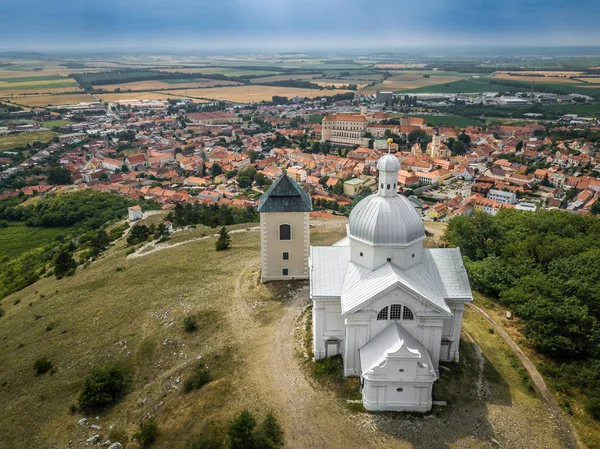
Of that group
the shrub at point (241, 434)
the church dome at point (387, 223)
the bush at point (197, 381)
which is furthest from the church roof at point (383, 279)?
the bush at point (197, 381)

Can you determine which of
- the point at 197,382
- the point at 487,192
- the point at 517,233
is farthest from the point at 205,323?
the point at 487,192

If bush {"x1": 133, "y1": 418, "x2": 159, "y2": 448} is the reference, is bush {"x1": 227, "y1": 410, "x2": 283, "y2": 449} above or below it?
above

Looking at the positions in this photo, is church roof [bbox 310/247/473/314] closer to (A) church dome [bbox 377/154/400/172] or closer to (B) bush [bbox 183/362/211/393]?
(A) church dome [bbox 377/154/400/172]

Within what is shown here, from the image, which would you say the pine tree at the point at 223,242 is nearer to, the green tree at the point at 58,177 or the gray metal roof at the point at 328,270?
the gray metal roof at the point at 328,270

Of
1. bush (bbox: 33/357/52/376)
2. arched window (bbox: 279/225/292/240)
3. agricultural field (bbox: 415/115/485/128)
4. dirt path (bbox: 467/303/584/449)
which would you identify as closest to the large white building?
dirt path (bbox: 467/303/584/449)

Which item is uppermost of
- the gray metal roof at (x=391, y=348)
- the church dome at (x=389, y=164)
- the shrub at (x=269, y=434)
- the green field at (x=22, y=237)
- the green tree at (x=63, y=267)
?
the church dome at (x=389, y=164)

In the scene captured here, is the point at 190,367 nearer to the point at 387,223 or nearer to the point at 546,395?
the point at 387,223

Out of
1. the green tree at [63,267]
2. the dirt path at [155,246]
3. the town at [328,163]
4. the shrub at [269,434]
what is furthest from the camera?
the town at [328,163]
